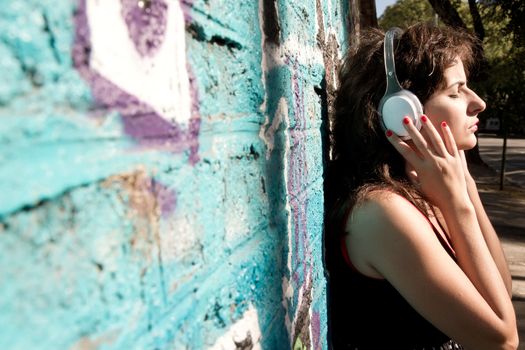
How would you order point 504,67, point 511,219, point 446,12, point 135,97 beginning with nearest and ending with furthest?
point 135,97, point 511,219, point 446,12, point 504,67

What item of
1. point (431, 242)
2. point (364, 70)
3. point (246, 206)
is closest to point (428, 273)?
point (431, 242)

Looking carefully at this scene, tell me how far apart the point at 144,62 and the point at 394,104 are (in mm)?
1218

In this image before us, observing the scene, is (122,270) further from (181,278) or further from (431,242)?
(431,242)

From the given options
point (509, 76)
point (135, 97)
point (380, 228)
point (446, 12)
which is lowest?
point (380, 228)

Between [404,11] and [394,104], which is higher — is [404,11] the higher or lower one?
the higher one

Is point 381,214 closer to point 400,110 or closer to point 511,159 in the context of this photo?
point 400,110

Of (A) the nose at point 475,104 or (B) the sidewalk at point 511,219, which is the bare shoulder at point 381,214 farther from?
(B) the sidewalk at point 511,219

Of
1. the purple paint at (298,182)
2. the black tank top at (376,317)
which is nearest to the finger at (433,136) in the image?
the black tank top at (376,317)

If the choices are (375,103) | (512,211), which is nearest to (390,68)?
(375,103)

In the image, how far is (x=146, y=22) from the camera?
2.01ft

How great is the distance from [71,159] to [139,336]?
0.23 metres

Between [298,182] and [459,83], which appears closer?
[298,182]

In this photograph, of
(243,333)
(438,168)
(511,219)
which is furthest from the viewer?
(511,219)

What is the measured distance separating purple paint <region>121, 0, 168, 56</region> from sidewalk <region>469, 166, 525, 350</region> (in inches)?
161
